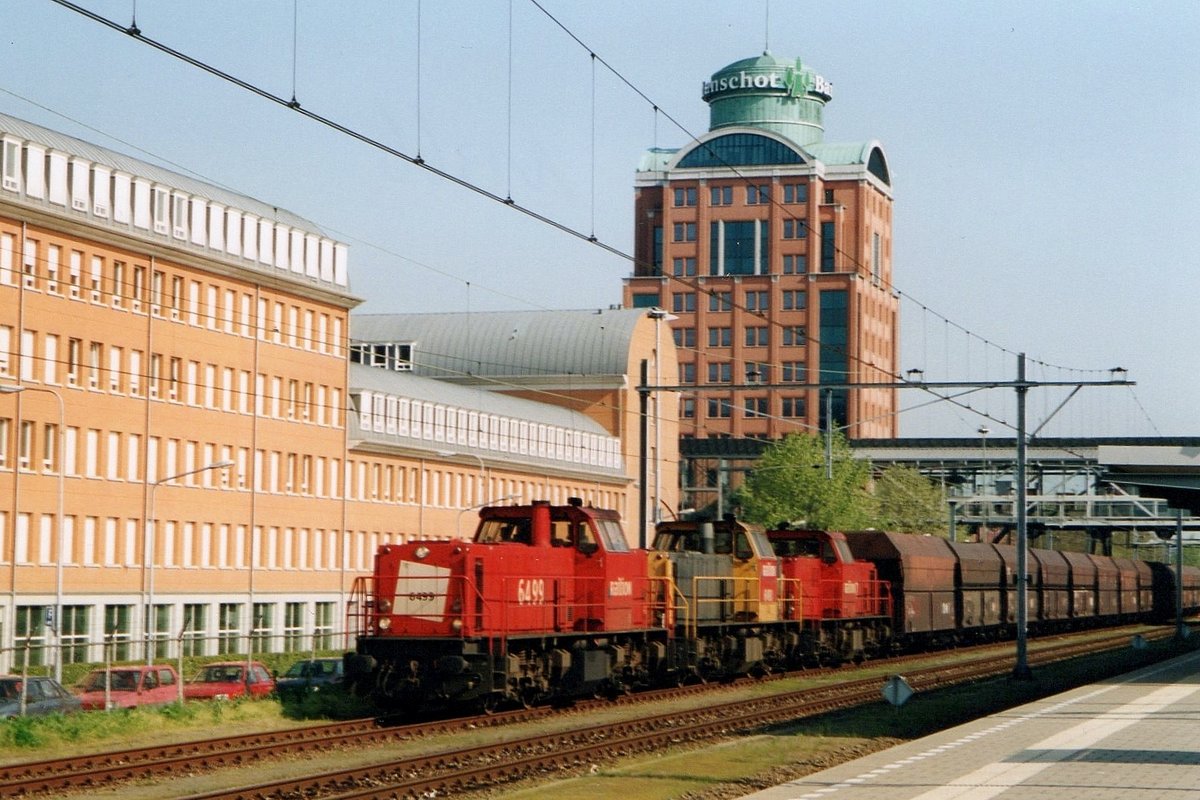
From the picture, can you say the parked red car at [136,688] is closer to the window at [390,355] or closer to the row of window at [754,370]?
the window at [390,355]

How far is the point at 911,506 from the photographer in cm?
10750

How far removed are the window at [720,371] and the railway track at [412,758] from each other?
13544cm

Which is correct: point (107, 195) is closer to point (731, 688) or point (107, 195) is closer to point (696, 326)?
point (731, 688)

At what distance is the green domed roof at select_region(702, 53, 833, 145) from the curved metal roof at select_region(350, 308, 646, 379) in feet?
179

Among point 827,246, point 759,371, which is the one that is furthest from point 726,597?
point 827,246

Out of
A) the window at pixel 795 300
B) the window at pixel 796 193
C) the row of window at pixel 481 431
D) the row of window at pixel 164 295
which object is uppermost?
the window at pixel 796 193

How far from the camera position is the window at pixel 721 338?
6767 inches

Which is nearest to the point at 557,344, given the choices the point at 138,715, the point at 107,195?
the point at 107,195

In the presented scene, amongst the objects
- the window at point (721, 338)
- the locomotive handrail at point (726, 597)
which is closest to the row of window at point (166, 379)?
the locomotive handrail at point (726, 597)

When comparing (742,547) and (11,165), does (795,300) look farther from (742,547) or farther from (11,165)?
(742,547)

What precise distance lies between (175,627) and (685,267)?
101791 millimetres

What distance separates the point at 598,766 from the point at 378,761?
10.5 feet

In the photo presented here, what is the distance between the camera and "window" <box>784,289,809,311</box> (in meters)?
169

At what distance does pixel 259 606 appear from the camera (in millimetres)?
80000
